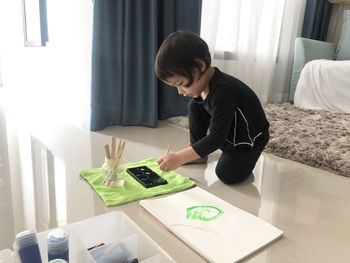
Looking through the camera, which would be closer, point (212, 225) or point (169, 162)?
point (212, 225)

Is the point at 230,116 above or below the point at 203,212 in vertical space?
above

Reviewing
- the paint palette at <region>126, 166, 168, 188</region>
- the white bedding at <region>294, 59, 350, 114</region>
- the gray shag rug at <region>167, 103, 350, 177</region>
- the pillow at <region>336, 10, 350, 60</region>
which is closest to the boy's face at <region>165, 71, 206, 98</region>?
the paint palette at <region>126, 166, 168, 188</region>

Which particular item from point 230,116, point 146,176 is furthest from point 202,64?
point 146,176

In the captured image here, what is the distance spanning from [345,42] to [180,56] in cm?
239

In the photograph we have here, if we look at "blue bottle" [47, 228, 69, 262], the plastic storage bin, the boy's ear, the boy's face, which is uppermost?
the boy's ear

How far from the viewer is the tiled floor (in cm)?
79

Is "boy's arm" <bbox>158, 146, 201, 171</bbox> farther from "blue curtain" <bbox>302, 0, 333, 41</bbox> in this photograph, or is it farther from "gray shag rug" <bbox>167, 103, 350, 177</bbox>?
"blue curtain" <bbox>302, 0, 333, 41</bbox>

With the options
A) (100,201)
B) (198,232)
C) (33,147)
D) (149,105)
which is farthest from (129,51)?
(198,232)

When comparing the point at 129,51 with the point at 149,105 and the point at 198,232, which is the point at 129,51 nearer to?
the point at 149,105

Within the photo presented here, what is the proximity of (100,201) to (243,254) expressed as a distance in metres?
0.43

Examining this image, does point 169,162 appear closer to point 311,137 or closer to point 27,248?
point 27,248

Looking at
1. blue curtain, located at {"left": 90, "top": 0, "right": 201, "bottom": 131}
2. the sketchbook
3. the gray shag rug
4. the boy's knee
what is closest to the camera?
the sketchbook

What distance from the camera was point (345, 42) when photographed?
2.82 m

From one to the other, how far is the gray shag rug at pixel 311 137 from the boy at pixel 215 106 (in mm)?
296
